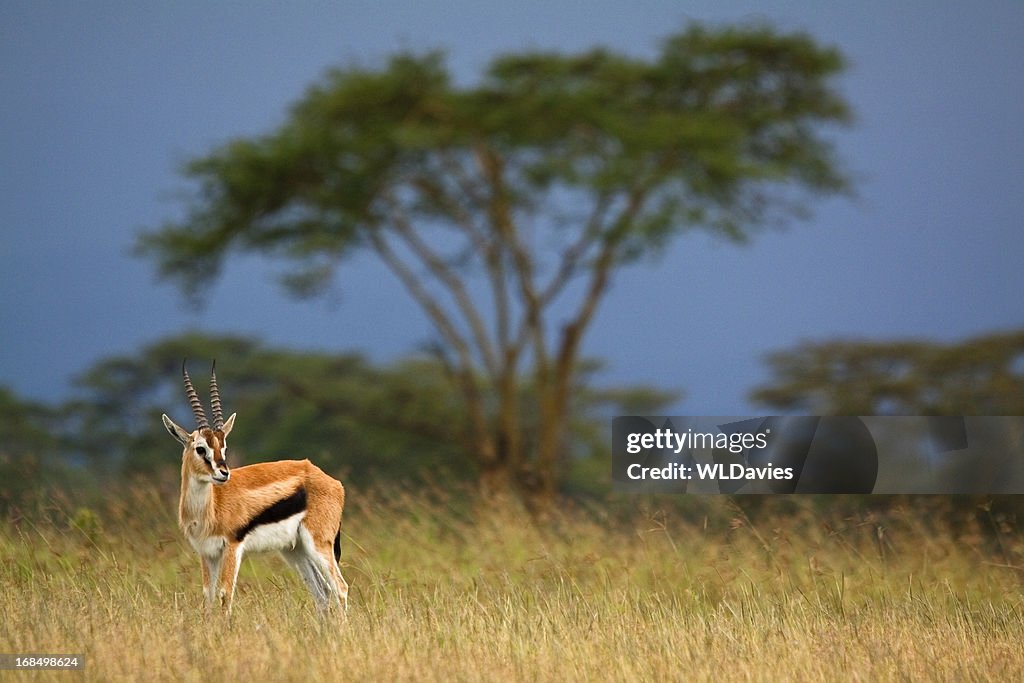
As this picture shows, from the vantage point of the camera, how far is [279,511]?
279 inches

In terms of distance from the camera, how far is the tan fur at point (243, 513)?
6812 millimetres

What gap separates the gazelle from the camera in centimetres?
680

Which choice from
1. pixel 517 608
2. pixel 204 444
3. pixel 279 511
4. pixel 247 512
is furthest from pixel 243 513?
pixel 517 608

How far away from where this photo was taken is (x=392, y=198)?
1944cm

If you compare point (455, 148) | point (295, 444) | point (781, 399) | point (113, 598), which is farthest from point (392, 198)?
point (113, 598)

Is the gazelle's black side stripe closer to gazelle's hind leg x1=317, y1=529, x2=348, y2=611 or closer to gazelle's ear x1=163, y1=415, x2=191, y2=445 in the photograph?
gazelle's hind leg x1=317, y1=529, x2=348, y2=611

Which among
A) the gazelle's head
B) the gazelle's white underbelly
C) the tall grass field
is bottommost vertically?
the tall grass field

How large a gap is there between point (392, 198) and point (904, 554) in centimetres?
1121

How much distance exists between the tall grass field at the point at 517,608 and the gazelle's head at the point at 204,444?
75cm

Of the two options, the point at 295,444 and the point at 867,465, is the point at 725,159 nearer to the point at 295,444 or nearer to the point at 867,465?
the point at 867,465

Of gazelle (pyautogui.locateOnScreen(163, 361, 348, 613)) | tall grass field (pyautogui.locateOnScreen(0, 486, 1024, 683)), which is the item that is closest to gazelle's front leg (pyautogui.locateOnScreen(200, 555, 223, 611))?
gazelle (pyautogui.locateOnScreen(163, 361, 348, 613))
